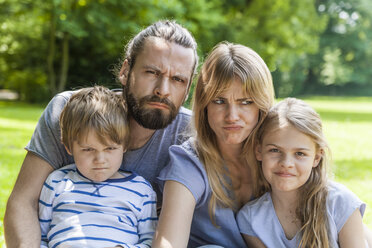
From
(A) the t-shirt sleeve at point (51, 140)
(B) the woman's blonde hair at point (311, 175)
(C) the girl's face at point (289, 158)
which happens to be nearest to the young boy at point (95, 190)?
(A) the t-shirt sleeve at point (51, 140)

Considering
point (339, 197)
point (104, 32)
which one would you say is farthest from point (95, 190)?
point (104, 32)

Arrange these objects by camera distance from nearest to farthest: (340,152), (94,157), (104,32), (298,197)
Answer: (94,157) < (298,197) < (340,152) < (104,32)

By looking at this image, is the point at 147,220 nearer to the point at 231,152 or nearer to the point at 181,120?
the point at 231,152

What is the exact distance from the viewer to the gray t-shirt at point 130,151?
2.68 metres

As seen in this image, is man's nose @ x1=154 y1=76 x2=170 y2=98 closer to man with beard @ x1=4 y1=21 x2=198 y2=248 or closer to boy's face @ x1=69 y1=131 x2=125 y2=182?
man with beard @ x1=4 y1=21 x2=198 y2=248

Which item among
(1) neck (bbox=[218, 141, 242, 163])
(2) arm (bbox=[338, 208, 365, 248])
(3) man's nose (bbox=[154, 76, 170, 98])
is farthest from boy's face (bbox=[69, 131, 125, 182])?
(2) arm (bbox=[338, 208, 365, 248])

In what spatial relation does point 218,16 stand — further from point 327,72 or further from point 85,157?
point 327,72

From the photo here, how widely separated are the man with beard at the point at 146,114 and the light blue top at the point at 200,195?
231 mm

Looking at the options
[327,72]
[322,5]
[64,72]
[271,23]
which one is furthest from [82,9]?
[327,72]

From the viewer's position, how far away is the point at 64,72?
Answer: 1930 centimetres

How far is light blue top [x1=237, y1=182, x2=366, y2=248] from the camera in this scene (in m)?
2.40

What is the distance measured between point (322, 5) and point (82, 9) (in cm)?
2392

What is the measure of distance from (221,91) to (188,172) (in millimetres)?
526

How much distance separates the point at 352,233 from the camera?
2.37 meters
